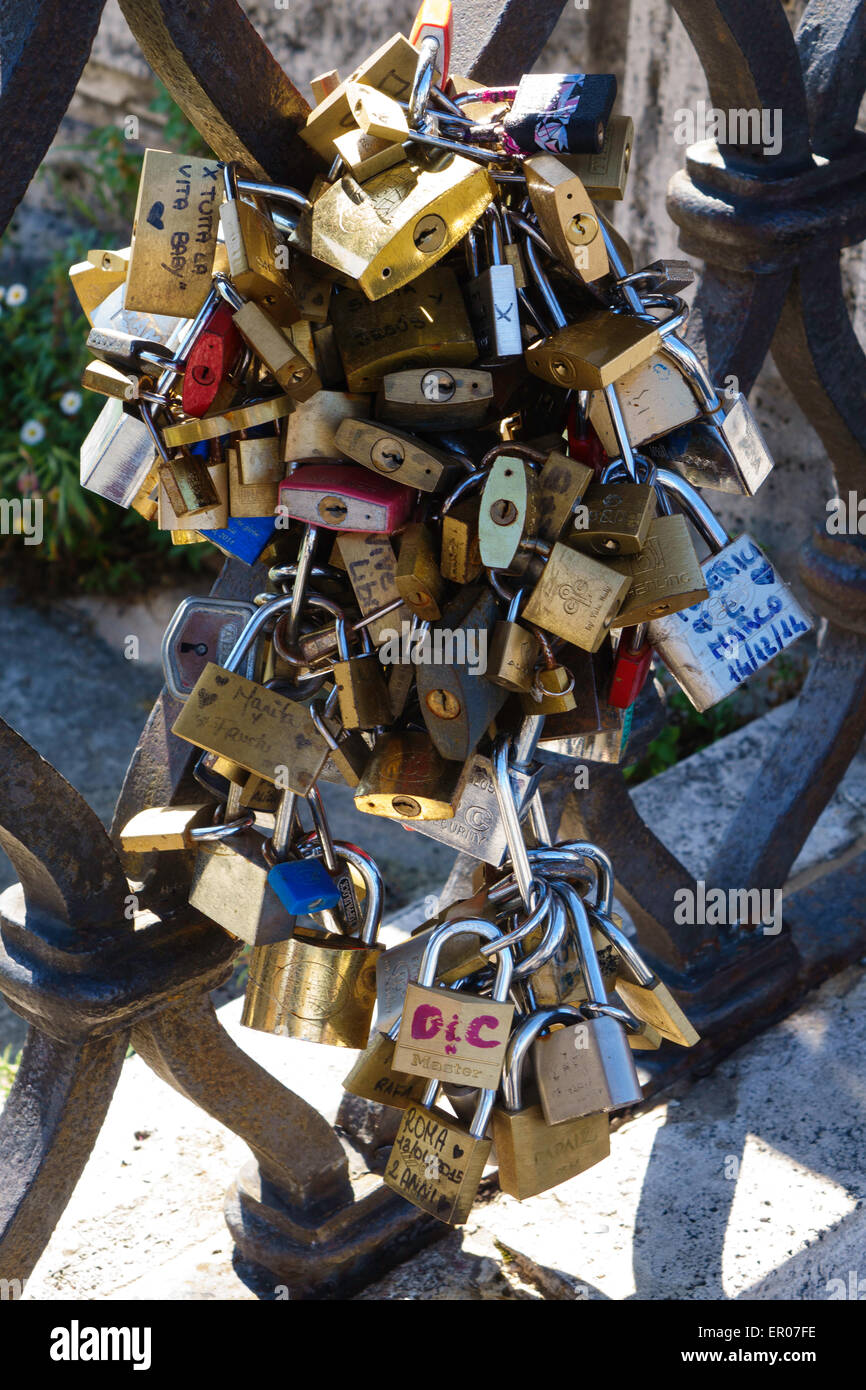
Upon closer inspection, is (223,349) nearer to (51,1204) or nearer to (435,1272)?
(51,1204)

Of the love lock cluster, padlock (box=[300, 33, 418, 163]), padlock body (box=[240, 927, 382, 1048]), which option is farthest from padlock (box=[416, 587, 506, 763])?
padlock (box=[300, 33, 418, 163])

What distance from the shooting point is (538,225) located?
37.4 inches

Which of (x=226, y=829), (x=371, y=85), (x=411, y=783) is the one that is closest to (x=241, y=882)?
(x=226, y=829)

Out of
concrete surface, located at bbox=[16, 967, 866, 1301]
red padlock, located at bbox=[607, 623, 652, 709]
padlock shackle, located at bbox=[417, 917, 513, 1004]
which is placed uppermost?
red padlock, located at bbox=[607, 623, 652, 709]

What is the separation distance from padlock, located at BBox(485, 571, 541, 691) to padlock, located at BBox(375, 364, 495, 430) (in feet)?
0.38

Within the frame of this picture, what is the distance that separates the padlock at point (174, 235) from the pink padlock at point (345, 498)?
0.14m

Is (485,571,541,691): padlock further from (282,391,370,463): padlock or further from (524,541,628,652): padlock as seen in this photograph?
(282,391,370,463): padlock

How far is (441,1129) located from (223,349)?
590 mm

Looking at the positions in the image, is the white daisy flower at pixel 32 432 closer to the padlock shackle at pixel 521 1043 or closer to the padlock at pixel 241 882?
the padlock at pixel 241 882

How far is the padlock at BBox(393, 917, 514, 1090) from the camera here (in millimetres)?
965

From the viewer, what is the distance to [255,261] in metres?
0.90

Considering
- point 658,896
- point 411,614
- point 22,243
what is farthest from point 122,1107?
point 22,243

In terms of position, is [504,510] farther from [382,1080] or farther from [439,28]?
[382,1080]

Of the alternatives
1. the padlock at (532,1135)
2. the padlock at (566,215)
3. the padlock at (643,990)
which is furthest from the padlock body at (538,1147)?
the padlock at (566,215)
